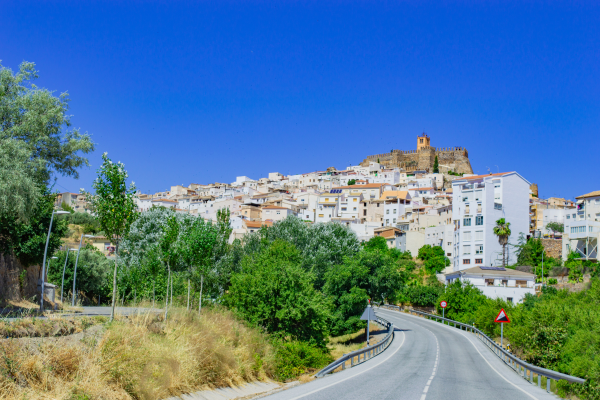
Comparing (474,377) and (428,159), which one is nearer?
(474,377)

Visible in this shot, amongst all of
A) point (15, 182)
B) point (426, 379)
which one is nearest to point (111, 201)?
point (15, 182)

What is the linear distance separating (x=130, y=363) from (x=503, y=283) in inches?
2281

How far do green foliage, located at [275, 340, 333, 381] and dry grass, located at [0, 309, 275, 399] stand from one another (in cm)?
167

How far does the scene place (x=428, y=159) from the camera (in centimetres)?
19025

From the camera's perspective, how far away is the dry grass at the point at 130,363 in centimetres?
852

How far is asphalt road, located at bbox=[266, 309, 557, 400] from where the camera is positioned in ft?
43.5

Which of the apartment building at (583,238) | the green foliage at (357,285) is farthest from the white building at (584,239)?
the green foliage at (357,285)

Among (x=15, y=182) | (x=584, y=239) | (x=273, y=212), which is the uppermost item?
(x=273, y=212)

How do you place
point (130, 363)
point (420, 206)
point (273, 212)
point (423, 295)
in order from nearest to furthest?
point (130, 363) → point (423, 295) → point (420, 206) → point (273, 212)

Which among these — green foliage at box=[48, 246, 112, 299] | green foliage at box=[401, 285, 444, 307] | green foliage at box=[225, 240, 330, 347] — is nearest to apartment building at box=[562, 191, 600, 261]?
green foliage at box=[401, 285, 444, 307]

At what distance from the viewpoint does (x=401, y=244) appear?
306 feet

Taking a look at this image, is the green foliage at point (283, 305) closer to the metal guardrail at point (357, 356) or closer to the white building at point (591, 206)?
the metal guardrail at point (357, 356)

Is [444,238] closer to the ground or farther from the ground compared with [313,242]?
farther from the ground

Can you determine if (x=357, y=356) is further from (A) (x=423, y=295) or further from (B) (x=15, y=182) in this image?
(A) (x=423, y=295)
